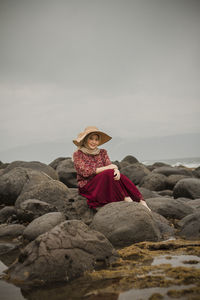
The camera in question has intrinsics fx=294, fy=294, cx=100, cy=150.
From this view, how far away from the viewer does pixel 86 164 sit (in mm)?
6293

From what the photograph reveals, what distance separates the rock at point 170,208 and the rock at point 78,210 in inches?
67.9

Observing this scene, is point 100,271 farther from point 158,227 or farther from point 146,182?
point 146,182

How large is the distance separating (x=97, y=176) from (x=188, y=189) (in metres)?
5.00

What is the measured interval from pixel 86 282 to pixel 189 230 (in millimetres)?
2801

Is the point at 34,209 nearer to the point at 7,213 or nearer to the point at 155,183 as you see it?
the point at 7,213

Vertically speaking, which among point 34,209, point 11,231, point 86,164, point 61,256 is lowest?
point 11,231

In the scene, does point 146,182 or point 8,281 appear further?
point 146,182

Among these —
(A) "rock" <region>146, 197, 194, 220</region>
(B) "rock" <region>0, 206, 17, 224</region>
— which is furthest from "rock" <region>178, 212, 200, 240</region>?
(B) "rock" <region>0, 206, 17, 224</region>

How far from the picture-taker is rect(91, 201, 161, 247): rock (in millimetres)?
4867

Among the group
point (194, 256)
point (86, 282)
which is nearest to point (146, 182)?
point (194, 256)

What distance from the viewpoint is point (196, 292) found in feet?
8.64

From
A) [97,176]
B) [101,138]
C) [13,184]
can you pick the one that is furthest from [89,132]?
[13,184]

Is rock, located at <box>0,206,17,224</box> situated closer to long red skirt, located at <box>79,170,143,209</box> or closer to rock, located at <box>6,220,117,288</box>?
long red skirt, located at <box>79,170,143,209</box>

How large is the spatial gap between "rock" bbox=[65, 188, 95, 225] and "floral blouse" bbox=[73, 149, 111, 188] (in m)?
0.35
